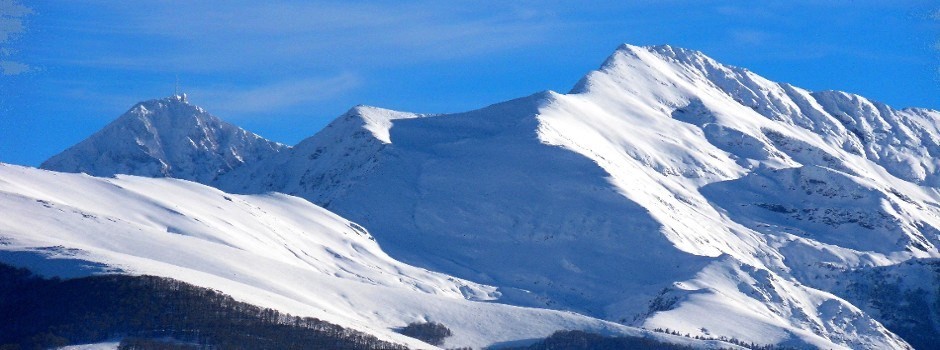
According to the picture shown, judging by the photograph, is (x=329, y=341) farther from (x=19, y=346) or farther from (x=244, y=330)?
(x=19, y=346)

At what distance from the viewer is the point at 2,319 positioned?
645 feet

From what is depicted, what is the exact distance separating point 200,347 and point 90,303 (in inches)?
780

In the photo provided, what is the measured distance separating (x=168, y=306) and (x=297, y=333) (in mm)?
15081

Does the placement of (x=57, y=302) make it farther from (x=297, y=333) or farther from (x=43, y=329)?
(x=297, y=333)

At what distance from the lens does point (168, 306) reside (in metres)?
197

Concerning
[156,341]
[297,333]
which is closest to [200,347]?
[156,341]

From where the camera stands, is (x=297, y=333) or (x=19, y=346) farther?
(x=297, y=333)

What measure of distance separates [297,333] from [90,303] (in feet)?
78.2

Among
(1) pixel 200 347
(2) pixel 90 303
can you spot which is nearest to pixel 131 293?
(2) pixel 90 303

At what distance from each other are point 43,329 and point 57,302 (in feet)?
34.1

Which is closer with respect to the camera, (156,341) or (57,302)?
(156,341)

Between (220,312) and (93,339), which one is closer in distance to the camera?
(93,339)

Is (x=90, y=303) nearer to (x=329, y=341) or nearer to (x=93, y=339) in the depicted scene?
(x=93, y=339)

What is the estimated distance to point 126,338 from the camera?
184250 mm
